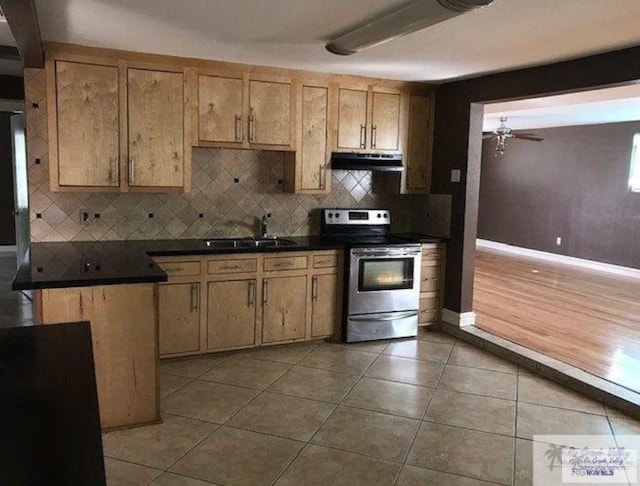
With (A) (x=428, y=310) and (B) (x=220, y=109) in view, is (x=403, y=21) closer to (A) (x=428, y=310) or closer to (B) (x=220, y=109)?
(B) (x=220, y=109)

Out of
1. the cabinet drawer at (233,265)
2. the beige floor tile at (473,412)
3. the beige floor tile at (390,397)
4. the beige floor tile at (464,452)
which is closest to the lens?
the beige floor tile at (464,452)

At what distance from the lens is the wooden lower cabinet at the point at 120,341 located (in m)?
2.89

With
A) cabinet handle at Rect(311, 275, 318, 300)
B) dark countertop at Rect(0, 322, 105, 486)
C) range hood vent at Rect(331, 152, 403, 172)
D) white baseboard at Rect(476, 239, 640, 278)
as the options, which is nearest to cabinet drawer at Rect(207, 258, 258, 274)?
cabinet handle at Rect(311, 275, 318, 300)

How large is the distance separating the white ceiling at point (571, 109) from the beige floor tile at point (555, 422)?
8.62ft

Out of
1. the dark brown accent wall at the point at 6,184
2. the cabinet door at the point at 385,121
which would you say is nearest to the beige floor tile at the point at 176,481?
the cabinet door at the point at 385,121

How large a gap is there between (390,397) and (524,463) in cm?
101

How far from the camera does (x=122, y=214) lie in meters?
4.36

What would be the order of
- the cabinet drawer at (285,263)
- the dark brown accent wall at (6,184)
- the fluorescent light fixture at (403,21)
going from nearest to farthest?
the fluorescent light fixture at (403,21), the cabinet drawer at (285,263), the dark brown accent wall at (6,184)

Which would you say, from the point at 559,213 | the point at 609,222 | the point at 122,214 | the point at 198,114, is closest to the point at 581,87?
the point at 198,114

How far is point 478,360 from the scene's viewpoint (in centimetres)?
440

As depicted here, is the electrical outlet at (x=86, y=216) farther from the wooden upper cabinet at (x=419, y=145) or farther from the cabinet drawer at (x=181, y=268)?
the wooden upper cabinet at (x=419, y=145)

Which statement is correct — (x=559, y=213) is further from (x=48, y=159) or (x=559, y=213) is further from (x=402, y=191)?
(x=48, y=159)

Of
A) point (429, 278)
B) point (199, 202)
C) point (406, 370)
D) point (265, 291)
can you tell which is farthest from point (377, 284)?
point (199, 202)

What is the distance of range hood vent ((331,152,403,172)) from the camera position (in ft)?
15.9
